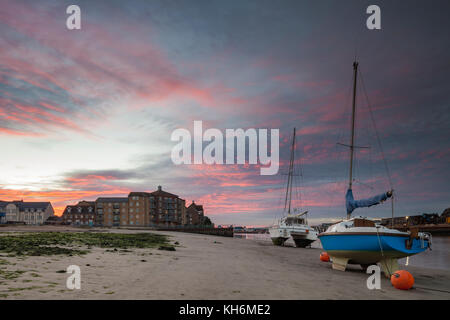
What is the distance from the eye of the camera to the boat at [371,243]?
48.0 feet

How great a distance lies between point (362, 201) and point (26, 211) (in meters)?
172

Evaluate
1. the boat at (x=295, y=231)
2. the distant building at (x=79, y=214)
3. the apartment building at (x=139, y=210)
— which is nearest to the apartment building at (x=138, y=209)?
the apartment building at (x=139, y=210)

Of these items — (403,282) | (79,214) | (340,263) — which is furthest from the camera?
(79,214)

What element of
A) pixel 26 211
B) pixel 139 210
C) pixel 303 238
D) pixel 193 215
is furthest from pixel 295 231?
pixel 26 211

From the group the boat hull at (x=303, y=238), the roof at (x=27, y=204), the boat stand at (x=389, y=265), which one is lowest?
the roof at (x=27, y=204)

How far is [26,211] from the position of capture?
499 feet

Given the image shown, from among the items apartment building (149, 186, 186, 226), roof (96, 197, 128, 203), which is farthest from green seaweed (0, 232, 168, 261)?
roof (96, 197, 128, 203)

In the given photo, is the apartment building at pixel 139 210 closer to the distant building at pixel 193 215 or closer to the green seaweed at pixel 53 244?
the distant building at pixel 193 215

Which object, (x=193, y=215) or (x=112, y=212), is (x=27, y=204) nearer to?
(x=112, y=212)

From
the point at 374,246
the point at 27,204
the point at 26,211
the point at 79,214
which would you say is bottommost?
the point at 79,214

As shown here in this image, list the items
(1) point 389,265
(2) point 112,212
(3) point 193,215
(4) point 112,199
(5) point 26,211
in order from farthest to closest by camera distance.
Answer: (3) point 193,215 → (5) point 26,211 → (4) point 112,199 → (2) point 112,212 → (1) point 389,265

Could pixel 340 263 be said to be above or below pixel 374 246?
below

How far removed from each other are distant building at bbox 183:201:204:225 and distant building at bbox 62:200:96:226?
46343 millimetres
